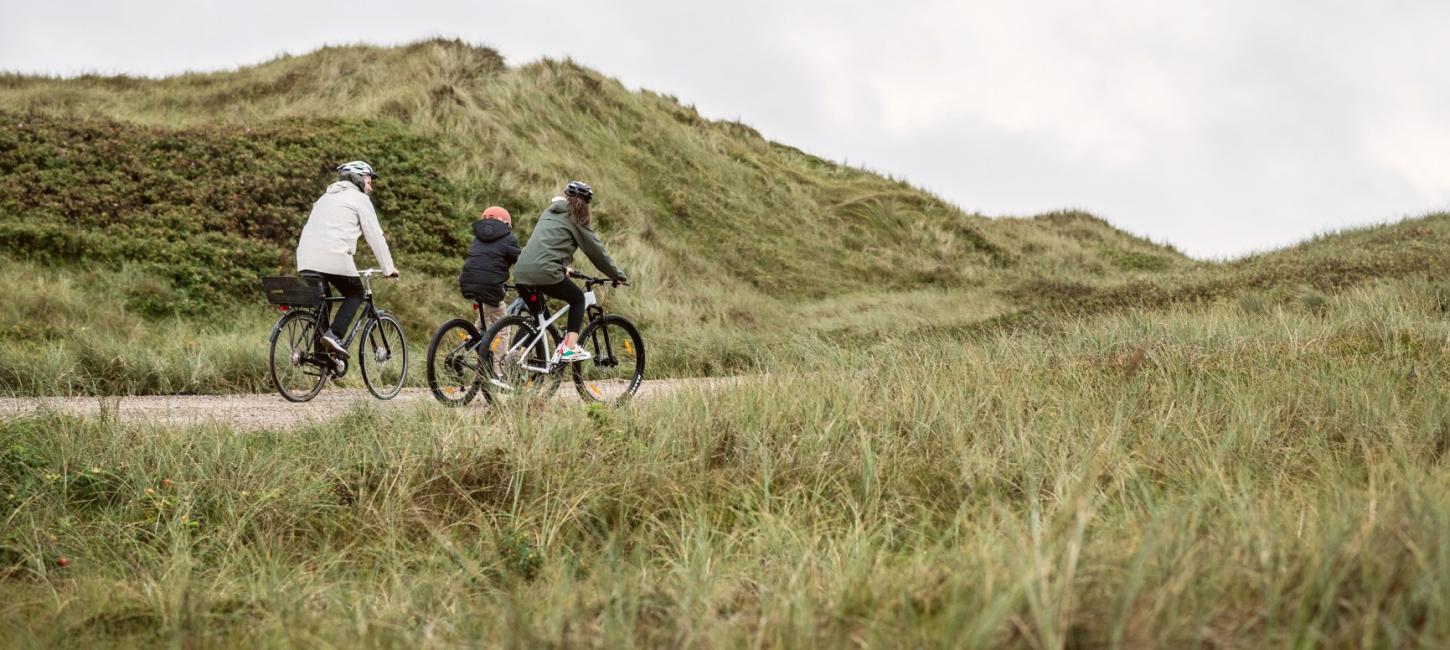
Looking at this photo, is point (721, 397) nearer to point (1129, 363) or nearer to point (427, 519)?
point (427, 519)

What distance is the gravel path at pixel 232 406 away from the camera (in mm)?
6738

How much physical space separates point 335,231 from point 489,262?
4.46 feet

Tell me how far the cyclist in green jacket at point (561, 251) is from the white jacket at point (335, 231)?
4.74 ft

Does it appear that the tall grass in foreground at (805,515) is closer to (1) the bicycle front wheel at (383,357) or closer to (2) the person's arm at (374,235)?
(2) the person's arm at (374,235)

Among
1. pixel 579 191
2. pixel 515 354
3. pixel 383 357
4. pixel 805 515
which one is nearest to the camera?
pixel 805 515

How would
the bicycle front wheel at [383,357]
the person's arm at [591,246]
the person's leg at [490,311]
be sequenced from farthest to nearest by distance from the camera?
the bicycle front wheel at [383,357]
the person's leg at [490,311]
the person's arm at [591,246]

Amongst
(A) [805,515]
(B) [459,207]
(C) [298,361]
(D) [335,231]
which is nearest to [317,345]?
(C) [298,361]

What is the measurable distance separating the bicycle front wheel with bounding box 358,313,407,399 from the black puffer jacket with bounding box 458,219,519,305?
104cm

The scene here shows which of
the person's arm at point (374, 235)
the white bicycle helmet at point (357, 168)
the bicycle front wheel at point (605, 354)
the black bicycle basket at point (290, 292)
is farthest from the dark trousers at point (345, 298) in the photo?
the bicycle front wheel at point (605, 354)

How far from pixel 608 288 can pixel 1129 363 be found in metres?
11.9

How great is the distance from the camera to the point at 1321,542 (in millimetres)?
2789

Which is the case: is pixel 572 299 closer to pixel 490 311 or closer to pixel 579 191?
pixel 579 191

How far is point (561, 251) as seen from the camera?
8.47 meters

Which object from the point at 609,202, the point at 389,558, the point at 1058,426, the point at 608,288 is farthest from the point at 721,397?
the point at 609,202
